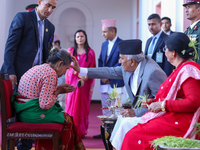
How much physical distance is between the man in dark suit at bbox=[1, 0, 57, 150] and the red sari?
146cm

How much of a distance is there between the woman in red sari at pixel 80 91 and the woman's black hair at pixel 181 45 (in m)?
2.48

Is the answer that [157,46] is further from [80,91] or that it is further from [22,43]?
[22,43]

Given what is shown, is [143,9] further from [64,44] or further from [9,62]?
[9,62]

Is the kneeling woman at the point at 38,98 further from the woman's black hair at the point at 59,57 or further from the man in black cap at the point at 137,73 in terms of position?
the man in black cap at the point at 137,73

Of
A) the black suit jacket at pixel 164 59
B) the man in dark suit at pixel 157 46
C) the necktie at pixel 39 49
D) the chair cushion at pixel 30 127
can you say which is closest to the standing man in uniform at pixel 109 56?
the man in dark suit at pixel 157 46

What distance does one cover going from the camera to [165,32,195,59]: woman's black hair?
2152 mm

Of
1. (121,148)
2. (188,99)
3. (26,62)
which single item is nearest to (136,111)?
(121,148)

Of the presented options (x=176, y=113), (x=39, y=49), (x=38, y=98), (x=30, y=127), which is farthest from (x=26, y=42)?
(x=176, y=113)

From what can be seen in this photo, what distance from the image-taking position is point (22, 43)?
10.2ft

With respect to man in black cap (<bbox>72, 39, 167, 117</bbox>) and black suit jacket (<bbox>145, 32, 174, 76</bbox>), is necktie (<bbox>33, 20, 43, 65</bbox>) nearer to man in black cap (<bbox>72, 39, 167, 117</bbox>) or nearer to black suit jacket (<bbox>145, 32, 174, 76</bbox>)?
man in black cap (<bbox>72, 39, 167, 117</bbox>)

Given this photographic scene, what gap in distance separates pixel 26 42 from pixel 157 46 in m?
1.99

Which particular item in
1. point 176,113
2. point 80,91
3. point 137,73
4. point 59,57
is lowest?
point 80,91

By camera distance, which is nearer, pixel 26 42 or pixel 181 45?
pixel 181 45

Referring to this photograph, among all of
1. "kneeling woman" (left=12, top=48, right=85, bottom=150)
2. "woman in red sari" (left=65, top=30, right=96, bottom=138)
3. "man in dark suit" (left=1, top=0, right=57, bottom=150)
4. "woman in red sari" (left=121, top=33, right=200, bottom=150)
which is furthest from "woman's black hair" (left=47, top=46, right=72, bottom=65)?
"woman in red sari" (left=65, top=30, right=96, bottom=138)
